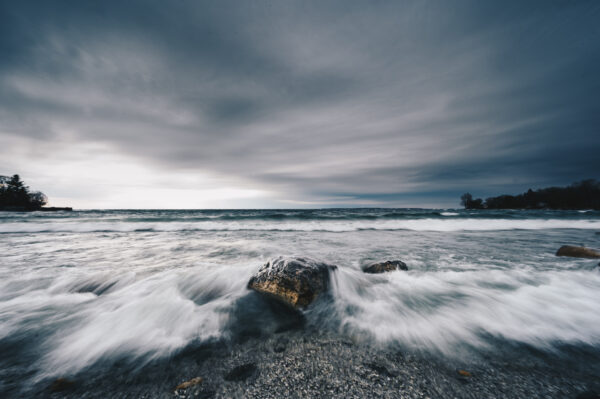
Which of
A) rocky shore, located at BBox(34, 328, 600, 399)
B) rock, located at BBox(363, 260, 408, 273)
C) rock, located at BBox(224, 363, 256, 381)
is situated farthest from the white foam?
rock, located at BBox(224, 363, 256, 381)

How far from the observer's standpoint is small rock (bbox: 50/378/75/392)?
1.54 metres

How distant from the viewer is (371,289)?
362 centimetres

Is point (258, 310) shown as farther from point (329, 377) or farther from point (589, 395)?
point (589, 395)

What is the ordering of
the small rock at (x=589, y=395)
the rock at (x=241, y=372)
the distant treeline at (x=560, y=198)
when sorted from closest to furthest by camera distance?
the small rock at (x=589, y=395) → the rock at (x=241, y=372) → the distant treeline at (x=560, y=198)

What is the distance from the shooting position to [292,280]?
10.3ft

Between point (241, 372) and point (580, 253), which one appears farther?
point (580, 253)

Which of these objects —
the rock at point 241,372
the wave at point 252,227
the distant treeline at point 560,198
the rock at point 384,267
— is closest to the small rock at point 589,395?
the rock at point 241,372

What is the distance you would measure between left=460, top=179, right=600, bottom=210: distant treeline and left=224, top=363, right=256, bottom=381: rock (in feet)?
271

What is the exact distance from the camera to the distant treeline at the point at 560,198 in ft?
172

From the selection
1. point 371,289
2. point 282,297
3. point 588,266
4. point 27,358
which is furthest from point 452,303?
point 27,358

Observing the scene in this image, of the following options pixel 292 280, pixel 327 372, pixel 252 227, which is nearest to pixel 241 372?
pixel 327 372

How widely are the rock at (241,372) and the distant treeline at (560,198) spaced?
8273cm

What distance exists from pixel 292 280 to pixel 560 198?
8279 cm

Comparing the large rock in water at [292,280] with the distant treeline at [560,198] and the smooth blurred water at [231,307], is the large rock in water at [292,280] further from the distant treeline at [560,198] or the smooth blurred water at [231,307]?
the distant treeline at [560,198]
